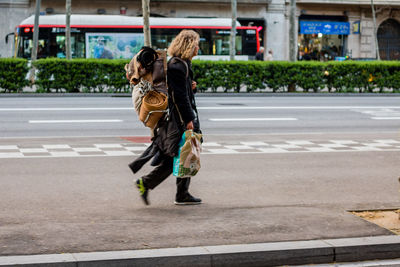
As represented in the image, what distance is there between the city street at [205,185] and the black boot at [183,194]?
0.11m

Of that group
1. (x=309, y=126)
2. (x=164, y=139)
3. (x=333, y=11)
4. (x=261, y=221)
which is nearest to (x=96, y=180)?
(x=164, y=139)

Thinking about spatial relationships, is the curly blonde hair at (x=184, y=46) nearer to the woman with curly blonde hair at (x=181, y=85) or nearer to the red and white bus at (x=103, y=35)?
the woman with curly blonde hair at (x=181, y=85)

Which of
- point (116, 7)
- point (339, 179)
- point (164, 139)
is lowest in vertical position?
point (339, 179)

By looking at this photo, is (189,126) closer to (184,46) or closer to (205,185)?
(184,46)

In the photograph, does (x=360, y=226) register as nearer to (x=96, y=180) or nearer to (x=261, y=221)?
(x=261, y=221)

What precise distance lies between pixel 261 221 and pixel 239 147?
555 centimetres

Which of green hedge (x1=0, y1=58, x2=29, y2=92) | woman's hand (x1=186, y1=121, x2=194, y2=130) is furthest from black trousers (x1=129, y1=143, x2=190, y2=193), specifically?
green hedge (x1=0, y1=58, x2=29, y2=92)

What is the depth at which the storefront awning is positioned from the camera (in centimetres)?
4906

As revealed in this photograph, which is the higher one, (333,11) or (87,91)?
(333,11)

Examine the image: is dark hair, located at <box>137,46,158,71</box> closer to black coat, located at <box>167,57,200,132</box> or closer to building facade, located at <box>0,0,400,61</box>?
black coat, located at <box>167,57,200,132</box>

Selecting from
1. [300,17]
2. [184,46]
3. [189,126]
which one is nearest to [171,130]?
[189,126]

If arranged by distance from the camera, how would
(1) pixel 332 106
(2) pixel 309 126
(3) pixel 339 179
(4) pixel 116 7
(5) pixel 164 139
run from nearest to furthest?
(5) pixel 164 139
(3) pixel 339 179
(2) pixel 309 126
(1) pixel 332 106
(4) pixel 116 7

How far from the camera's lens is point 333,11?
163 feet

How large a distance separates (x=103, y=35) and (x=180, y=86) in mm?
29375
